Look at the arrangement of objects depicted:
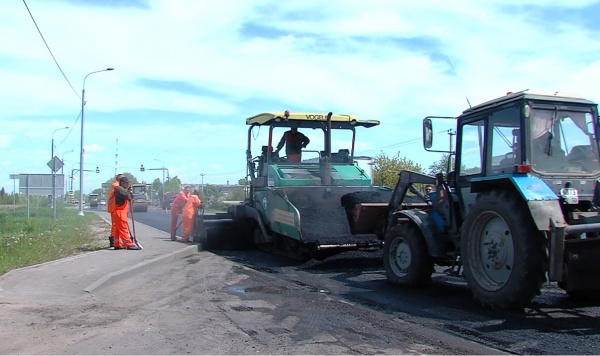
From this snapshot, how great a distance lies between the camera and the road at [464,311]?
17.4ft

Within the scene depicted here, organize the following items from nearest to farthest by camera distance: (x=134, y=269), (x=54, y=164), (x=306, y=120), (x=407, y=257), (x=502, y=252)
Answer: (x=502, y=252) → (x=407, y=257) → (x=134, y=269) → (x=306, y=120) → (x=54, y=164)

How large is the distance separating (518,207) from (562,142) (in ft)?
3.95

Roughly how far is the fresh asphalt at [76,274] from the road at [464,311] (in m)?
2.48

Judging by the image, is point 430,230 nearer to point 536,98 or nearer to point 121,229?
point 536,98

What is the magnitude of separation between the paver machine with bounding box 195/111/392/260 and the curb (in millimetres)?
1012

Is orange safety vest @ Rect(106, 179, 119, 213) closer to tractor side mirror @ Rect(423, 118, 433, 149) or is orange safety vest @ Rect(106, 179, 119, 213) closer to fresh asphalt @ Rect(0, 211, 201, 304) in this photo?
fresh asphalt @ Rect(0, 211, 201, 304)

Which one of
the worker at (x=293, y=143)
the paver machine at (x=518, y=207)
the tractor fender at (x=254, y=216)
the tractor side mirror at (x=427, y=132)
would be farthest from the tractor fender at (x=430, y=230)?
the worker at (x=293, y=143)

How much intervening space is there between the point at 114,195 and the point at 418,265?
309 inches

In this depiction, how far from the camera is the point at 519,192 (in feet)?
20.1

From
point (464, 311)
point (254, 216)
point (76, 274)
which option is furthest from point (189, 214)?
point (464, 311)

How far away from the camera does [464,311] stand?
21.6ft

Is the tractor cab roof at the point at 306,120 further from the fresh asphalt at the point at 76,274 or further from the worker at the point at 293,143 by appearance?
the fresh asphalt at the point at 76,274

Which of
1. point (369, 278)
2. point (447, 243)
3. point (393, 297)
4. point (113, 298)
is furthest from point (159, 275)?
point (447, 243)

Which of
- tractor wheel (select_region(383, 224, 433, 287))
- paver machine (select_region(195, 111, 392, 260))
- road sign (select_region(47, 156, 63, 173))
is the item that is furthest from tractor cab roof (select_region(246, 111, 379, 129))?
road sign (select_region(47, 156, 63, 173))
